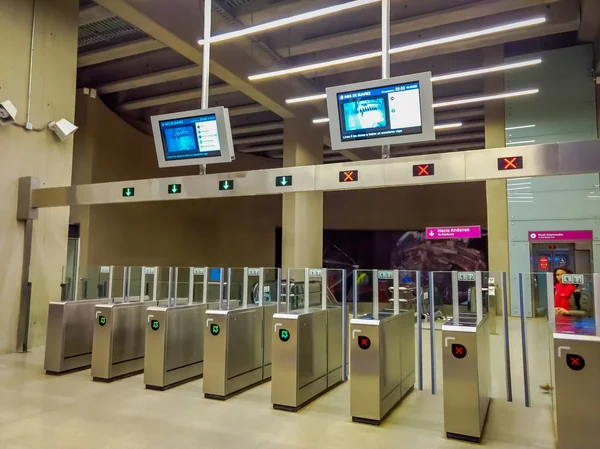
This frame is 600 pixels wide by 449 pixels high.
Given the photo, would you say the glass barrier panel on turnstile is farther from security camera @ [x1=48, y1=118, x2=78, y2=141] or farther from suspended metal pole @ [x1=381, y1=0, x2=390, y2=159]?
suspended metal pole @ [x1=381, y1=0, x2=390, y2=159]

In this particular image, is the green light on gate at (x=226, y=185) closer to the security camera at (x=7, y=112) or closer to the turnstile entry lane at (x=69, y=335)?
the turnstile entry lane at (x=69, y=335)

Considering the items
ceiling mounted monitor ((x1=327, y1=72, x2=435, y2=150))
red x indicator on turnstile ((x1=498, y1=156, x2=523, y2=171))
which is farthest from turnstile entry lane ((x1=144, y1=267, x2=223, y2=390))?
red x indicator on turnstile ((x1=498, y1=156, x2=523, y2=171))

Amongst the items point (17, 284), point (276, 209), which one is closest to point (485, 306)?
point (17, 284)

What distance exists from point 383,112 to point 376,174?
608mm

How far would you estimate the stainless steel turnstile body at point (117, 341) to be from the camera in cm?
473

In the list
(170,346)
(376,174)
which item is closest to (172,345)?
(170,346)

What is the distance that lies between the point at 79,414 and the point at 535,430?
3.51m

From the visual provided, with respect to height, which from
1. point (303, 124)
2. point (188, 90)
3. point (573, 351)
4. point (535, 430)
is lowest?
point (535, 430)

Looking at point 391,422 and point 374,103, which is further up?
point 374,103

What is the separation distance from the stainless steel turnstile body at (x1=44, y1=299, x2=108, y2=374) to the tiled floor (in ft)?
1.19

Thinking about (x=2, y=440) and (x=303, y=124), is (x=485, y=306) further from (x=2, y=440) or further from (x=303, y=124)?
(x=303, y=124)

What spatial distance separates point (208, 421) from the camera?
357 cm

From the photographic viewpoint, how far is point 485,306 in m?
4.36

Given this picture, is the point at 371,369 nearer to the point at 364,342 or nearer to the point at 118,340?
the point at 364,342
